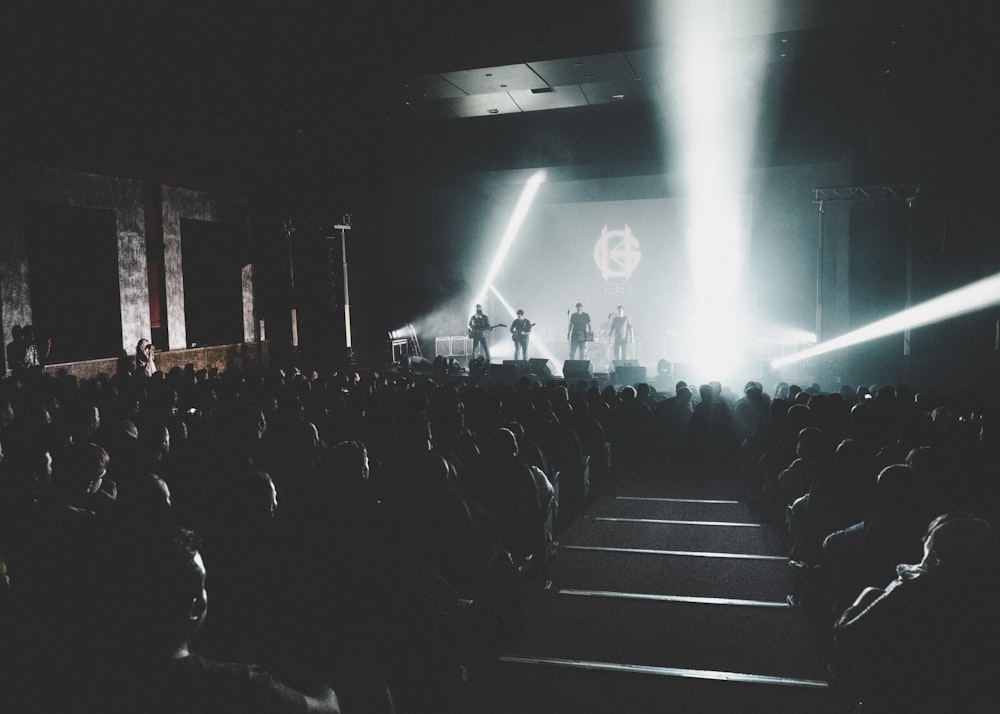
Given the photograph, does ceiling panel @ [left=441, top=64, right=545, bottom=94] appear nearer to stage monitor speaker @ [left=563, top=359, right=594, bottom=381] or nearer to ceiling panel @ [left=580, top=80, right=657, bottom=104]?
ceiling panel @ [left=580, top=80, right=657, bottom=104]

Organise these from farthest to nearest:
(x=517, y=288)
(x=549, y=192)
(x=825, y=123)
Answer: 1. (x=517, y=288)
2. (x=549, y=192)
3. (x=825, y=123)

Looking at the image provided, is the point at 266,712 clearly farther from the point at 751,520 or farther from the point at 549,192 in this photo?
the point at 549,192

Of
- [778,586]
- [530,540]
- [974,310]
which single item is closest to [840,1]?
[974,310]

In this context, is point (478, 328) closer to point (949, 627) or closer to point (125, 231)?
point (125, 231)

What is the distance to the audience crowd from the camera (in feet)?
4.48

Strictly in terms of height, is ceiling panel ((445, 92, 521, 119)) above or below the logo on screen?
above

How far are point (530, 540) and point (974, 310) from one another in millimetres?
9885

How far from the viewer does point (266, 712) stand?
1.37 meters

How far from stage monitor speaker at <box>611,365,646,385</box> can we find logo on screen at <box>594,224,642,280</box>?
5.29 metres

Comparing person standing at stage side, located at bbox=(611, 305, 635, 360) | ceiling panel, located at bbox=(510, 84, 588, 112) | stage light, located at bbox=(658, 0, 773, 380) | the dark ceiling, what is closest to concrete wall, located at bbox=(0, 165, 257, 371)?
the dark ceiling

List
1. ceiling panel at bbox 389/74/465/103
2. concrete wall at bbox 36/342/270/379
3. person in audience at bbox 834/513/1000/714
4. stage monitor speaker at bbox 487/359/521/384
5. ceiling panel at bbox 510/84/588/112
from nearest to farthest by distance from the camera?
person in audience at bbox 834/513/1000/714 < ceiling panel at bbox 389/74/465/103 < concrete wall at bbox 36/342/270/379 < ceiling panel at bbox 510/84/588/112 < stage monitor speaker at bbox 487/359/521/384

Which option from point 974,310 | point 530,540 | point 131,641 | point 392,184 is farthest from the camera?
point 392,184

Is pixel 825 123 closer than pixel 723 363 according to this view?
Yes

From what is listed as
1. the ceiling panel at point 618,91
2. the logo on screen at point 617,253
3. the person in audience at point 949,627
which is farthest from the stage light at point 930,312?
the person in audience at point 949,627
